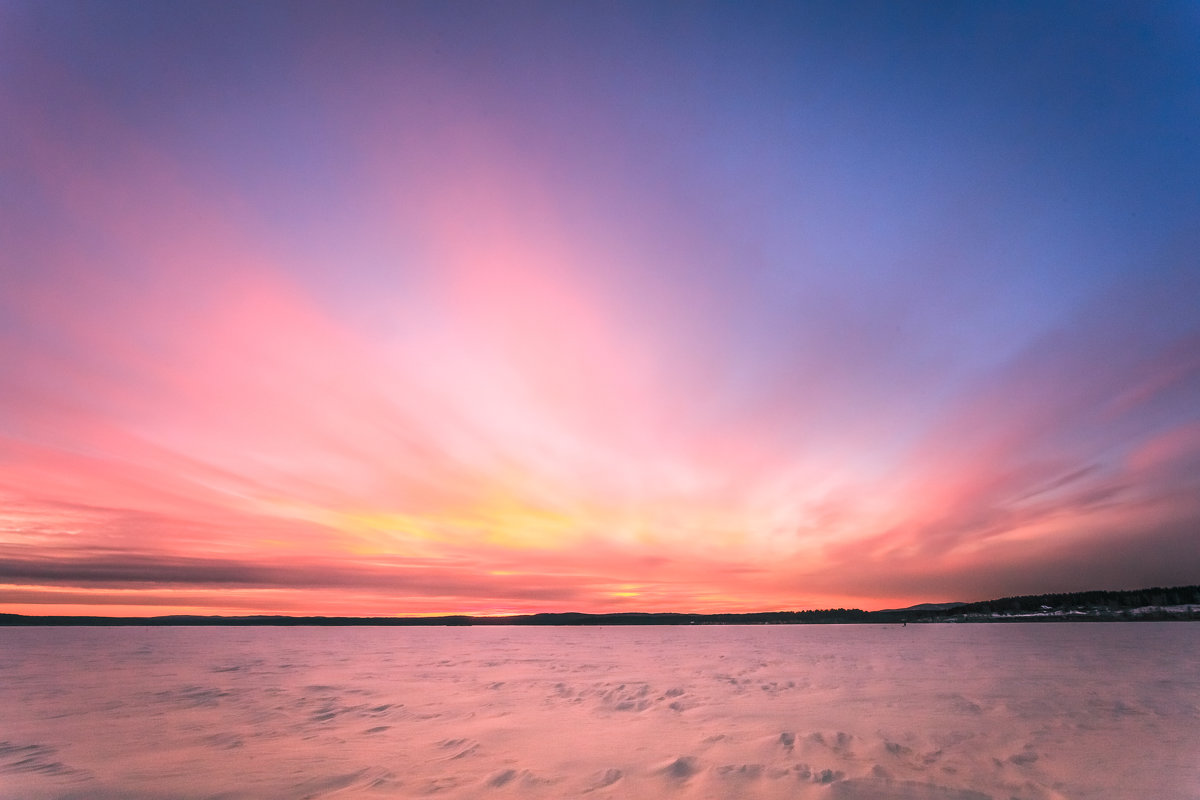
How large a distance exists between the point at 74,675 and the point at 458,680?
20.3 meters

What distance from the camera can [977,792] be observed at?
8633 millimetres

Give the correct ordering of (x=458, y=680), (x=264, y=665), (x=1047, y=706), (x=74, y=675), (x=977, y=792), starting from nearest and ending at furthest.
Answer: (x=977, y=792) < (x=1047, y=706) < (x=458, y=680) < (x=74, y=675) < (x=264, y=665)

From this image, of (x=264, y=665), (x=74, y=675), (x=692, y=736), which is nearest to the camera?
(x=692, y=736)

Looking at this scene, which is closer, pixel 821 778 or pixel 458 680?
pixel 821 778

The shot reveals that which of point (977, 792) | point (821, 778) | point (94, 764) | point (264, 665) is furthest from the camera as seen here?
point (264, 665)

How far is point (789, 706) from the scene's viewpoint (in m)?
16.5

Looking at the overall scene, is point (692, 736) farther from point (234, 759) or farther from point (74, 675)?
point (74, 675)

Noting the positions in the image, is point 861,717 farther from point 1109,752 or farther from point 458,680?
point 458,680

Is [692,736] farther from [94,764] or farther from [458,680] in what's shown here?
[458,680]

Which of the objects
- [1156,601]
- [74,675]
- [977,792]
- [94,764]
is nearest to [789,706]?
[977,792]

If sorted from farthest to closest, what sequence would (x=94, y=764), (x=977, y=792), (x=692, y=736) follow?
(x=692, y=736) → (x=94, y=764) → (x=977, y=792)

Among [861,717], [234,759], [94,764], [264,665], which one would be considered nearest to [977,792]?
[861,717]

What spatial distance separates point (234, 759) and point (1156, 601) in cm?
25023

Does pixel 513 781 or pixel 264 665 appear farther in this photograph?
pixel 264 665
